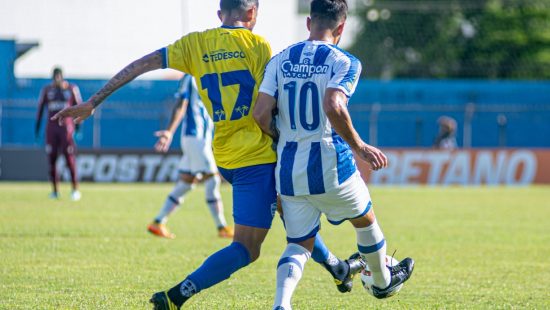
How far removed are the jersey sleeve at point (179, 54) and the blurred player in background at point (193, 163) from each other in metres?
5.21

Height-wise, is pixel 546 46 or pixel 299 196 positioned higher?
pixel 299 196

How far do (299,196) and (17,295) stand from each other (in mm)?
2523

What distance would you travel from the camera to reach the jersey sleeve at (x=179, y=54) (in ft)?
20.8

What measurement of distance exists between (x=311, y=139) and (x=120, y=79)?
1.32 meters

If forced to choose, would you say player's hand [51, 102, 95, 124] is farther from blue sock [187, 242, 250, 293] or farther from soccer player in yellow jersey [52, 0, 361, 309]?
blue sock [187, 242, 250, 293]

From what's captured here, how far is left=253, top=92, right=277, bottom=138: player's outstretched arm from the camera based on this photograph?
19.7 feet

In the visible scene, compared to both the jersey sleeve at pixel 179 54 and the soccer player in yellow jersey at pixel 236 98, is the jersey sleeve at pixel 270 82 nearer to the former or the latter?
the soccer player in yellow jersey at pixel 236 98

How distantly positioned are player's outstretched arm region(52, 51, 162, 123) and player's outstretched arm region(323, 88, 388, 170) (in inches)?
49.4

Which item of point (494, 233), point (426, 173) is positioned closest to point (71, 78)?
point (426, 173)

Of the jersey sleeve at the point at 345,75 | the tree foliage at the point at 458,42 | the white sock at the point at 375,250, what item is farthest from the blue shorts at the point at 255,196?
the tree foliage at the point at 458,42

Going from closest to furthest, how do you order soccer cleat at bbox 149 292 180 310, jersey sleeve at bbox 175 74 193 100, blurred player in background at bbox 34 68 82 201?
soccer cleat at bbox 149 292 180 310 < jersey sleeve at bbox 175 74 193 100 < blurred player in background at bbox 34 68 82 201

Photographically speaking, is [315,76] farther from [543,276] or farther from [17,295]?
[543,276]

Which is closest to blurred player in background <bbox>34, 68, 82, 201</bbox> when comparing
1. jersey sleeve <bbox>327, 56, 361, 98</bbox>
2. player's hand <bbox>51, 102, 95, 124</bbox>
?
player's hand <bbox>51, 102, 95, 124</bbox>

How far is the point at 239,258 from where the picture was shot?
6.12 metres
